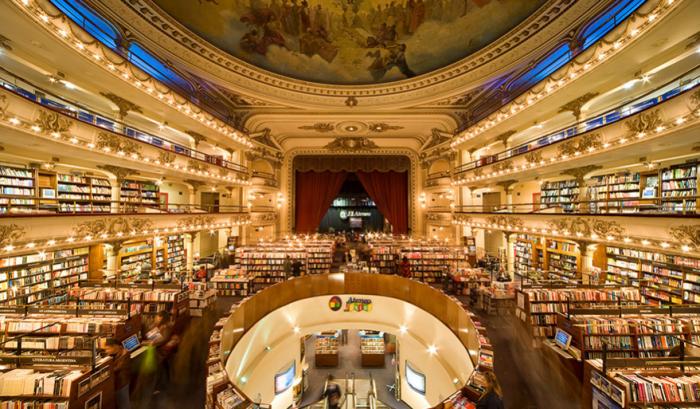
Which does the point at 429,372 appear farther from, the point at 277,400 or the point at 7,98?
the point at 7,98

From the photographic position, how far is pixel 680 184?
6.11m

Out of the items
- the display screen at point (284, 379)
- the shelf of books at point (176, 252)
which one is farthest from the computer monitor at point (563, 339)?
the shelf of books at point (176, 252)

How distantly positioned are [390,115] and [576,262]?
8941 millimetres

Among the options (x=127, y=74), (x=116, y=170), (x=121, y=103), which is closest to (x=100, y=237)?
(x=116, y=170)

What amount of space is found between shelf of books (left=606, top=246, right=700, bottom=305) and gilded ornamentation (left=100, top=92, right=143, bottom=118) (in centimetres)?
1374

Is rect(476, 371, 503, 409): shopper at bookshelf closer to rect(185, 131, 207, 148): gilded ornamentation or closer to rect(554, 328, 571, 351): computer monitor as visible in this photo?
rect(554, 328, 571, 351): computer monitor

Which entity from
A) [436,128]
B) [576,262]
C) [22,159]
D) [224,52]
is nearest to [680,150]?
[576,262]

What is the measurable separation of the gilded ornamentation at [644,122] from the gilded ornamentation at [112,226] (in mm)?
11445

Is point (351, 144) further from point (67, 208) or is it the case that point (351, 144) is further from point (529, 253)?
point (67, 208)

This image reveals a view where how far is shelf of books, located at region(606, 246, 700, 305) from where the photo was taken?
568 centimetres

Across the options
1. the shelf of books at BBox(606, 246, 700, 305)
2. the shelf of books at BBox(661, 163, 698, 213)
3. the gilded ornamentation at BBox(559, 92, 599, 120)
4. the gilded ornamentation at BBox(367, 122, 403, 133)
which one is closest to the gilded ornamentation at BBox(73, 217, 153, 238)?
the gilded ornamentation at BBox(367, 122, 403, 133)

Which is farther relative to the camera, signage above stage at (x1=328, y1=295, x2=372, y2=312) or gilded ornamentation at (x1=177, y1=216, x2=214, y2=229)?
signage above stage at (x1=328, y1=295, x2=372, y2=312)

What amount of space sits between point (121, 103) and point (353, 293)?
30.1 ft

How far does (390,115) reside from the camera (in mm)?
11695
